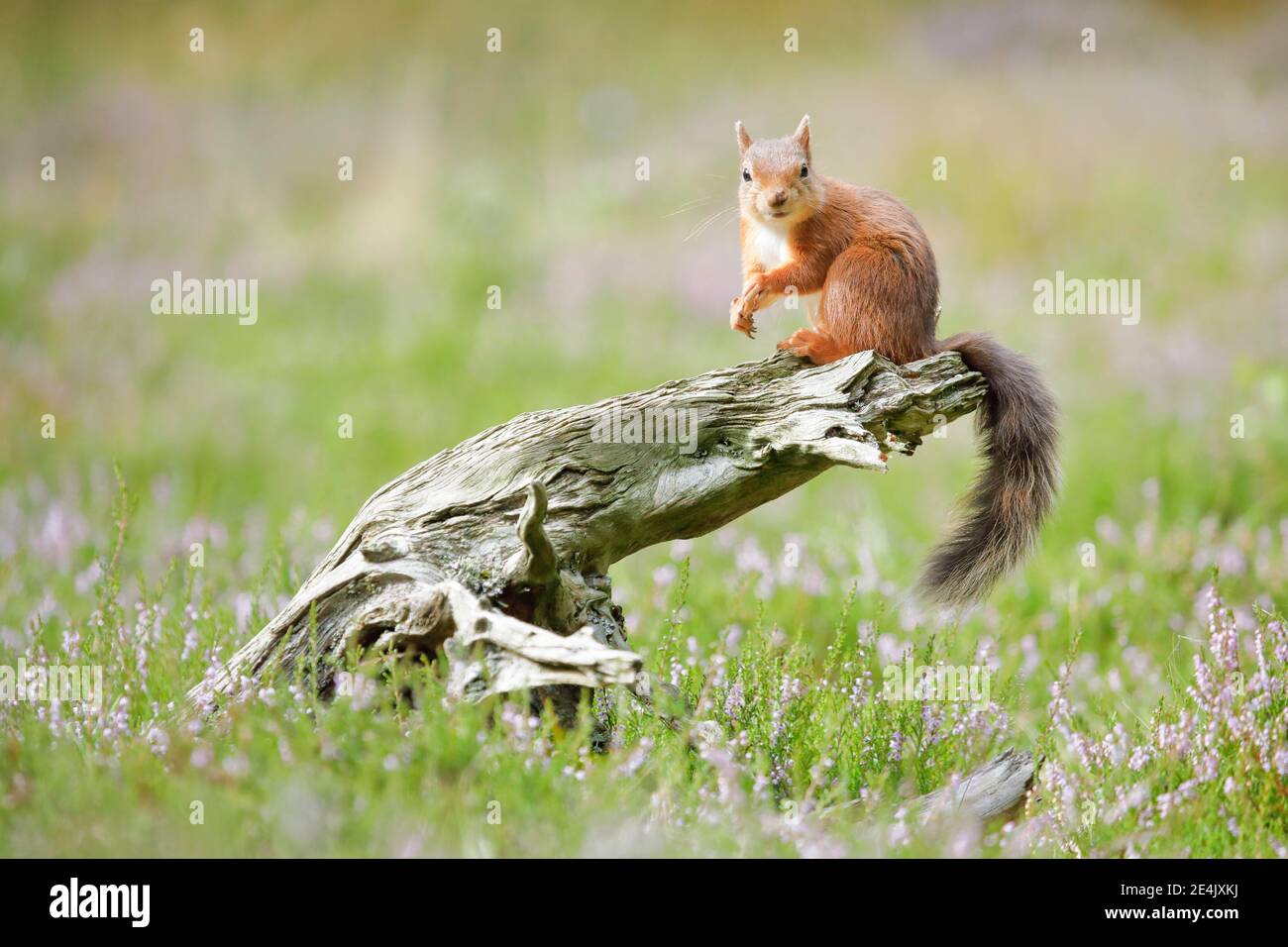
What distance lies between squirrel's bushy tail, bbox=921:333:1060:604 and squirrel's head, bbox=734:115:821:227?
83cm

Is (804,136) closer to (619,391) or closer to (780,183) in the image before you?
(780,183)

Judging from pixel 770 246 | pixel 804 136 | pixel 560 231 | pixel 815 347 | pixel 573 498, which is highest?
pixel 560 231

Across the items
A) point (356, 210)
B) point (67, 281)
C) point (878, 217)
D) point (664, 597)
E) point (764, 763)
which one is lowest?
point (764, 763)

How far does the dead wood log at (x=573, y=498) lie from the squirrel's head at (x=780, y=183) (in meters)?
0.58

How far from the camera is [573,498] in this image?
422 cm

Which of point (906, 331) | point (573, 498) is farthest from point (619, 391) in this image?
point (573, 498)

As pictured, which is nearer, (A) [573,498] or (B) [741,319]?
(A) [573,498]

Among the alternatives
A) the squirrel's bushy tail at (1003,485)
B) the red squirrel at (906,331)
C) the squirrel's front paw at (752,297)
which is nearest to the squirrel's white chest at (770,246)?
the red squirrel at (906,331)

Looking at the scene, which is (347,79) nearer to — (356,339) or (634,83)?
(634,83)

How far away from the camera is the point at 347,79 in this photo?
1577 centimetres

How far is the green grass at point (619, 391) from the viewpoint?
3633 millimetres

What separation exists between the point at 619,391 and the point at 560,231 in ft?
13.4

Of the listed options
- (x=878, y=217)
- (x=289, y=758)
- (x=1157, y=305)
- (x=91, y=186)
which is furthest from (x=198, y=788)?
(x=91, y=186)

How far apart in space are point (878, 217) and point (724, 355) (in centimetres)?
662
